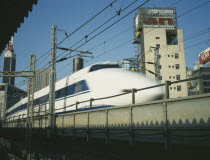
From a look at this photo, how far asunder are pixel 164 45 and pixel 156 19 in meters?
9.66

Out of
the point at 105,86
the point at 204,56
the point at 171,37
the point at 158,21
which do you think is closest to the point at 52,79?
the point at 105,86

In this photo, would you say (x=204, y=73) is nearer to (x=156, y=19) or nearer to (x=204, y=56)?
(x=204, y=56)

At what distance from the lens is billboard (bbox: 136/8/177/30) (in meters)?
66.1

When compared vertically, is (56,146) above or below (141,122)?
below

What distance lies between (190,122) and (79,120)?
7.13 meters

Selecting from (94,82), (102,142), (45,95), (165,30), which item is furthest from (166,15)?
(102,142)

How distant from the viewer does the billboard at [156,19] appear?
6612cm

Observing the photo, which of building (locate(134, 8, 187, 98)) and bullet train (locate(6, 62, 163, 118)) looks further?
building (locate(134, 8, 187, 98))

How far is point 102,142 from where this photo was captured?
1016 centimetres

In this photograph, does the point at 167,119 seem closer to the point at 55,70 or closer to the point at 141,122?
the point at 141,122

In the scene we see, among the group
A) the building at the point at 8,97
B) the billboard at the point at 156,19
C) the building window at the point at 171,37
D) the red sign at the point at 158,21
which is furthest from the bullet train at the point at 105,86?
the red sign at the point at 158,21

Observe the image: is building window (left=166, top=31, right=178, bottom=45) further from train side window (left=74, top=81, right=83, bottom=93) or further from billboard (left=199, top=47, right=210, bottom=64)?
train side window (left=74, top=81, right=83, bottom=93)

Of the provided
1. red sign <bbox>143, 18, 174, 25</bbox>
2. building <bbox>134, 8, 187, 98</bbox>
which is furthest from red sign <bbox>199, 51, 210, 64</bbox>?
red sign <bbox>143, 18, 174, 25</bbox>

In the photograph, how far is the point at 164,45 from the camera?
2461 inches
